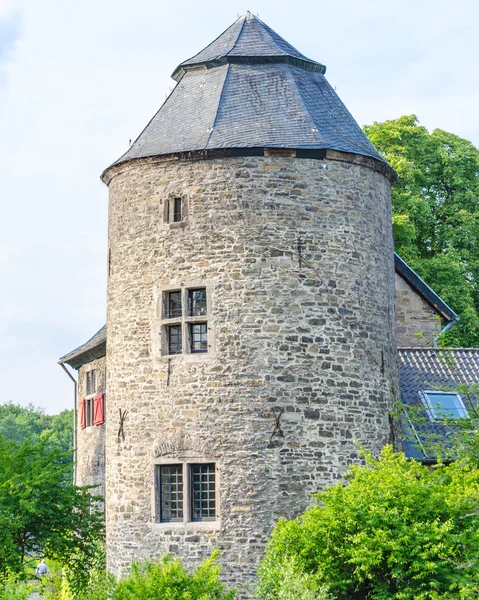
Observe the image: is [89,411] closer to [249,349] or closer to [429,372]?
[429,372]

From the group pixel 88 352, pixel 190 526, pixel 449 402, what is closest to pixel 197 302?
pixel 190 526

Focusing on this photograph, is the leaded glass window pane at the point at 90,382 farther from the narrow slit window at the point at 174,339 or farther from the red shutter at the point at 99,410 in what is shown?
the narrow slit window at the point at 174,339

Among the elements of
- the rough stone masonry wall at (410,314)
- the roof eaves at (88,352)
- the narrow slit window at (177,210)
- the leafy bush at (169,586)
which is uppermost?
the narrow slit window at (177,210)

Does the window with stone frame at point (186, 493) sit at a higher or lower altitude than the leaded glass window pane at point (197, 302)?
lower

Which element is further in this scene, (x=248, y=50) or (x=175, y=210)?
(x=248, y=50)

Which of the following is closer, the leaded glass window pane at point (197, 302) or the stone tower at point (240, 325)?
the stone tower at point (240, 325)

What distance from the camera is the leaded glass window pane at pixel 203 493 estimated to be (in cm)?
2038

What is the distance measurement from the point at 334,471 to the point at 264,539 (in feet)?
5.64

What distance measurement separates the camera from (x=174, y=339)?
21344mm

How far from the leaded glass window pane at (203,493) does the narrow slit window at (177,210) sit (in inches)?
177

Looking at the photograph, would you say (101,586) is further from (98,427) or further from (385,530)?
(98,427)

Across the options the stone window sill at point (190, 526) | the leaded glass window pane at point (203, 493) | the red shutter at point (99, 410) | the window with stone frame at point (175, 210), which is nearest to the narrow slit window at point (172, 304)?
the window with stone frame at point (175, 210)

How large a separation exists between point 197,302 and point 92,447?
329 inches

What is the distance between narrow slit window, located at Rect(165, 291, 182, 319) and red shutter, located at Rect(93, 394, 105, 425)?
595 centimetres
